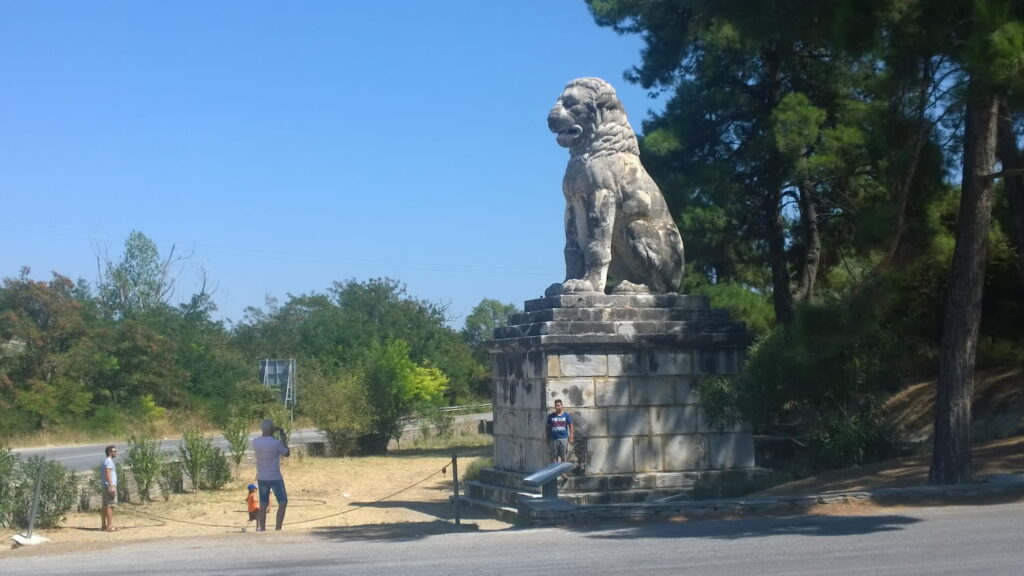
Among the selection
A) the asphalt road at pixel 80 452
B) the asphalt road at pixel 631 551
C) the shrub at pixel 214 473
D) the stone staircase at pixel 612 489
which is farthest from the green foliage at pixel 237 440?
the asphalt road at pixel 631 551

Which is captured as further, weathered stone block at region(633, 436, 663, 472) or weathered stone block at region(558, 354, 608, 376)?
weathered stone block at region(633, 436, 663, 472)

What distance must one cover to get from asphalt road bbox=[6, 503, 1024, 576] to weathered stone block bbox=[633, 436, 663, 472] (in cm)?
201

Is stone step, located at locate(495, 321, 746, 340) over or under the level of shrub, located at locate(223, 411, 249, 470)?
over

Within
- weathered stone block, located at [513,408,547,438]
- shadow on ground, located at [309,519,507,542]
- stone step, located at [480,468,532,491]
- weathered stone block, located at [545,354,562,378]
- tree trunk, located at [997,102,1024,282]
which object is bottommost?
shadow on ground, located at [309,519,507,542]

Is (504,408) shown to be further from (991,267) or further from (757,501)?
(991,267)

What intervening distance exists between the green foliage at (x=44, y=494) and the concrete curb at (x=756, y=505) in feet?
21.4

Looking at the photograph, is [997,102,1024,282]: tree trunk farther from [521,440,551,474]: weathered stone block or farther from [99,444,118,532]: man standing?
[99,444,118,532]: man standing

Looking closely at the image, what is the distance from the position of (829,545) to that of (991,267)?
415 inches

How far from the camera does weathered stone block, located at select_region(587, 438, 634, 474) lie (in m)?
12.0

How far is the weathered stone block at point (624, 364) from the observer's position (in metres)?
12.2

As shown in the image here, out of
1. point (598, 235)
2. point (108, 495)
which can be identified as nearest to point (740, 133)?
point (598, 235)

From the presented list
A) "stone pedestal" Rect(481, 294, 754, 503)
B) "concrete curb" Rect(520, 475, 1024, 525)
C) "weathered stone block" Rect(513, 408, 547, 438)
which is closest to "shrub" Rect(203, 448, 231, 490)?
"stone pedestal" Rect(481, 294, 754, 503)

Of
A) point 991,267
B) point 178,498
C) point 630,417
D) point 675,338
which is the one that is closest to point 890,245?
point 675,338

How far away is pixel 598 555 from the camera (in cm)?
845
